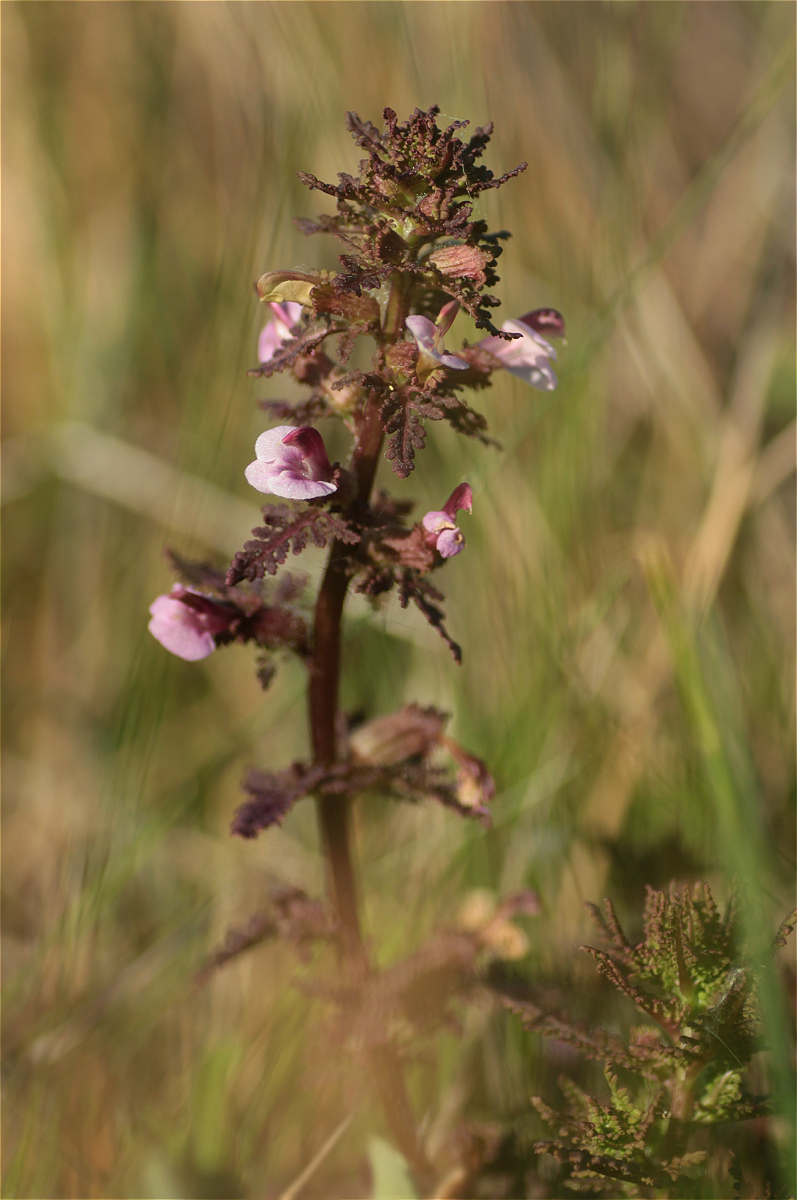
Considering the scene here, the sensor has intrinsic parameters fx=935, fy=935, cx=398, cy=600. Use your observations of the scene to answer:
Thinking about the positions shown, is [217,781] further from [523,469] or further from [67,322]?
[67,322]

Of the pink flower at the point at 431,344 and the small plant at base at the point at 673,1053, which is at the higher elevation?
the pink flower at the point at 431,344

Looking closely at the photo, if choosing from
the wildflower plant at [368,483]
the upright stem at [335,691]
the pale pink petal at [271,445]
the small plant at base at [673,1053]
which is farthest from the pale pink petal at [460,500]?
the small plant at base at [673,1053]

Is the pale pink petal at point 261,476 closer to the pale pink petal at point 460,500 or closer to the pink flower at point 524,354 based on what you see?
the pale pink petal at point 460,500

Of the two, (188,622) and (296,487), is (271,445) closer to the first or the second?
(296,487)

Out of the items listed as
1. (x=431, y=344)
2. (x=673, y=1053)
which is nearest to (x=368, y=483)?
(x=431, y=344)

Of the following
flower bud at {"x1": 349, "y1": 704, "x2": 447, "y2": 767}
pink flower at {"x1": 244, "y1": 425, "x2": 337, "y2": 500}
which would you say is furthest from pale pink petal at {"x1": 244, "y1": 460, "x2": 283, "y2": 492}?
flower bud at {"x1": 349, "y1": 704, "x2": 447, "y2": 767}

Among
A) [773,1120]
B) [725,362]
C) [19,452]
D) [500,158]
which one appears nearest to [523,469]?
[500,158]

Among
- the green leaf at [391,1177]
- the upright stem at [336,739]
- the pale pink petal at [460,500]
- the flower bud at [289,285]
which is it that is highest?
the flower bud at [289,285]
